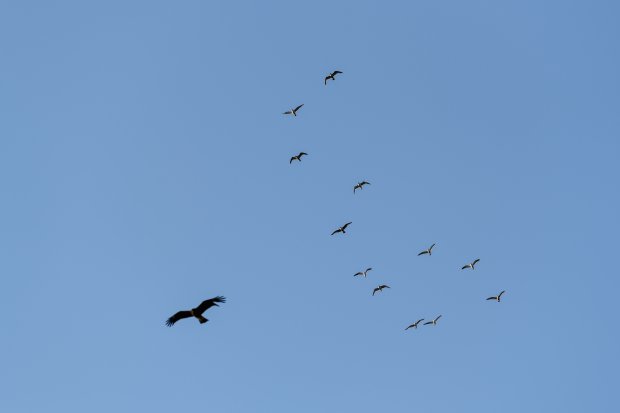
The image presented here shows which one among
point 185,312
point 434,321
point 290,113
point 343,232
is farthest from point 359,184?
point 185,312

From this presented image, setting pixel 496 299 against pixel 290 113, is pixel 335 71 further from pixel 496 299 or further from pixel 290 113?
pixel 496 299

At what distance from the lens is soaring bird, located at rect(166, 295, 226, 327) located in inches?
1842

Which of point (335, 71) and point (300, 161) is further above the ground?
point (335, 71)

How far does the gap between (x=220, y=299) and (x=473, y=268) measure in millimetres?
53602

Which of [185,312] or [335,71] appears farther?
[335,71]

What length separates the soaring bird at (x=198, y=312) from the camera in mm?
46784

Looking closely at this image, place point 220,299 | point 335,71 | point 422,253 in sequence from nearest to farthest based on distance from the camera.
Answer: point 220,299 < point 335,71 < point 422,253

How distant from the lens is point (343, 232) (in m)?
93.1

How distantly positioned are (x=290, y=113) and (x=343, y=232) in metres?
15.5

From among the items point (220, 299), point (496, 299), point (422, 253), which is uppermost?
point (422, 253)

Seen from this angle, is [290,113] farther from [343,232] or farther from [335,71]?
[343,232]

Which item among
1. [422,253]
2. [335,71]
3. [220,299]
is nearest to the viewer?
[220,299]

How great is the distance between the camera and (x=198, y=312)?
4756 cm

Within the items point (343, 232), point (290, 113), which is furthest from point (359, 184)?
point (290, 113)
